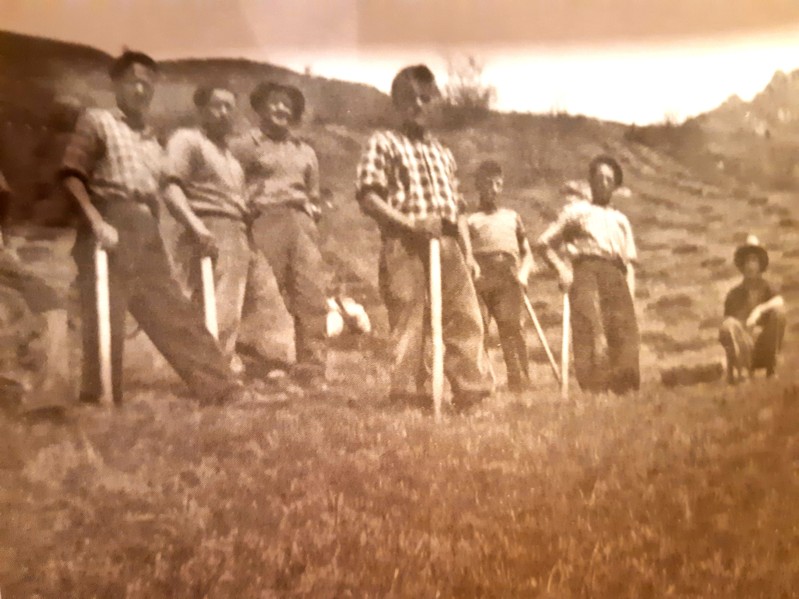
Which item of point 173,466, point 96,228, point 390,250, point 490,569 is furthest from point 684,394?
point 96,228

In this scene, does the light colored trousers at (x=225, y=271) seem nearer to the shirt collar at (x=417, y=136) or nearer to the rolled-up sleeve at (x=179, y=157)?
the rolled-up sleeve at (x=179, y=157)

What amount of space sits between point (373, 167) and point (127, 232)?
46cm

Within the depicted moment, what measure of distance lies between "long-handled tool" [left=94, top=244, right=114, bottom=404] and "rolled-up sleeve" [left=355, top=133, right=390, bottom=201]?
0.48 m

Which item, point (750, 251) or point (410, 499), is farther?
point (750, 251)

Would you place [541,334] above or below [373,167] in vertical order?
below

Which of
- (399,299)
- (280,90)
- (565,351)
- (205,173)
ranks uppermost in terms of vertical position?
(280,90)

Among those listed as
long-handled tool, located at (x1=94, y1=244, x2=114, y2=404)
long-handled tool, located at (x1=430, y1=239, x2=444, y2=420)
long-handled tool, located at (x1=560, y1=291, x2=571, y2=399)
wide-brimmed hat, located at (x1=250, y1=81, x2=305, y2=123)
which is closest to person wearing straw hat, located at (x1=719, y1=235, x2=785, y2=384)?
long-handled tool, located at (x1=560, y1=291, x2=571, y2=399)

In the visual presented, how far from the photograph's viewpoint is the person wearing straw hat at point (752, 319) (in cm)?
128

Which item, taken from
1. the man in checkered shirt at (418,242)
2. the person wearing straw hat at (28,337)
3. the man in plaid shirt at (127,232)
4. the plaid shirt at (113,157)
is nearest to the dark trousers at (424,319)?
the man in checkered shirt at (418,242)

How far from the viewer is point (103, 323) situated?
1148mm

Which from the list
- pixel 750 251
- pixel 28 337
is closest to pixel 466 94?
pixel 750 251

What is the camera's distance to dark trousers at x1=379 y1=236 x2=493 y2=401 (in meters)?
1.21

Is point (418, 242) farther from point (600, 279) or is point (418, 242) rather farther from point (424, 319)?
point (600, 279)

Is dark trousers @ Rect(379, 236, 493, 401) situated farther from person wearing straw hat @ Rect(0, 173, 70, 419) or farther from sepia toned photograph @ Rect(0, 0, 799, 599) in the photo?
person wearing straw hat @ Rect(0, 173, 70, 419)
